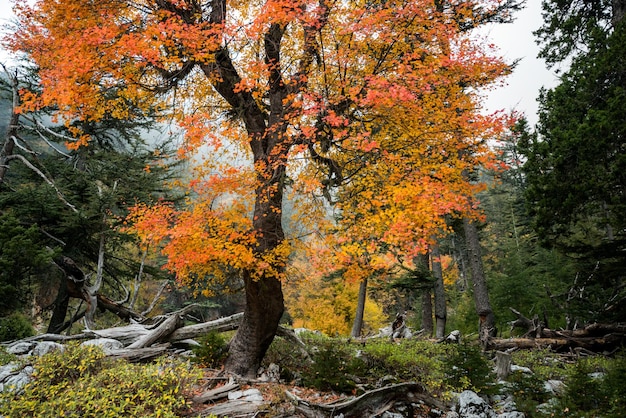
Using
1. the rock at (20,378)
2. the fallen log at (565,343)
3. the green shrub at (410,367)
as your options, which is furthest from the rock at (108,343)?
the fallen log at (565,343)

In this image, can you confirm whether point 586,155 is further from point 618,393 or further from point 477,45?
point 618,393

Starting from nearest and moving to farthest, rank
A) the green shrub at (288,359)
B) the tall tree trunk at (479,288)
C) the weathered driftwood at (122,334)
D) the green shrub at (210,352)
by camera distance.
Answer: the green shrub at (210,352) < the green shrub at (288,359) < the weathered driftwood at (122,334) < the tall tree trunk at (479,288)

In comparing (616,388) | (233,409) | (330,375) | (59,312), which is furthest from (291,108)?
(59,312)

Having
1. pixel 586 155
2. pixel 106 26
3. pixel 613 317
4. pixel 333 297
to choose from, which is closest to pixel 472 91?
pixel 586 155

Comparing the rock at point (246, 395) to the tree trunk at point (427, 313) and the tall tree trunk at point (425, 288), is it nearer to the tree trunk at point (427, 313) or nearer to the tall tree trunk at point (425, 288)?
the tall tree trunk at point (425, 288)

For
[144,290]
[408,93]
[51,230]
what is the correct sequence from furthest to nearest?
[144,290], [51,230], [408,93]

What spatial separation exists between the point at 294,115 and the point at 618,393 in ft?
19.2

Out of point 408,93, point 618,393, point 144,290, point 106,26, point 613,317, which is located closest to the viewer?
point 618,393

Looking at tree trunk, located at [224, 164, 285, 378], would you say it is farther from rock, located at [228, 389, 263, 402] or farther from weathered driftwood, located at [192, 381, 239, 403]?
rock, located at [228, 389, 263, 402]

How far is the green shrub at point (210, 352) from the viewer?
6.84 m

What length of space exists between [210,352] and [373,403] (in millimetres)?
3535

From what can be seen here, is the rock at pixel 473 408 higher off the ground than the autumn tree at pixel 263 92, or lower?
lower

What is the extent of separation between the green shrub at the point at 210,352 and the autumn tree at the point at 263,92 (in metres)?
0.30

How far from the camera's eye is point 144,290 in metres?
25.7
